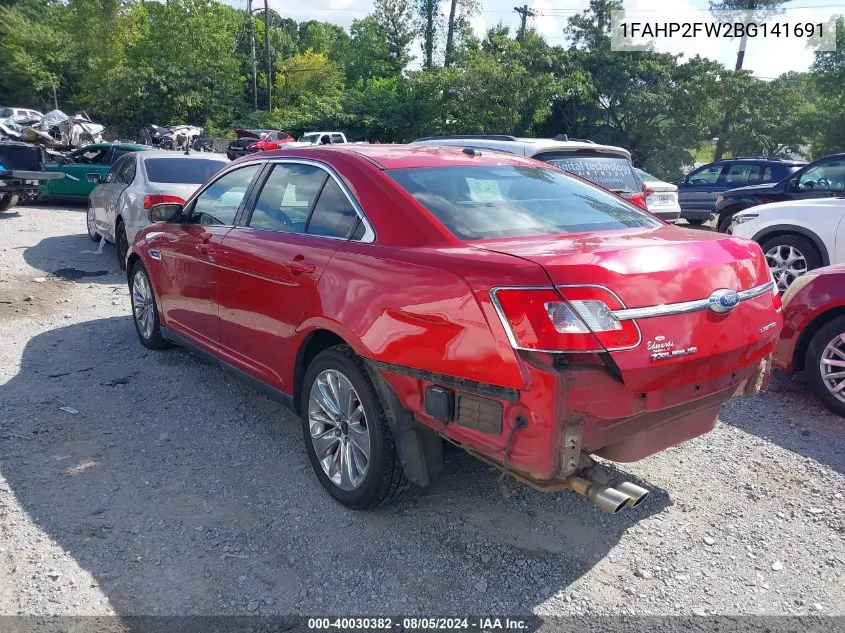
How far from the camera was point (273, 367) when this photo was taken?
3945 mm

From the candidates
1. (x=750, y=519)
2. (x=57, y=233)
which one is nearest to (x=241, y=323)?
(x=750, y=519)

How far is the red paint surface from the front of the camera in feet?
8.50

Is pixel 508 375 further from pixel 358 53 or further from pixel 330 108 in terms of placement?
pixel 358 53

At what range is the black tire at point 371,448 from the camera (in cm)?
316

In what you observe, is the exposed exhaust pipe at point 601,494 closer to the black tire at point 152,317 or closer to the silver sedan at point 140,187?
the black tire at point 152,317

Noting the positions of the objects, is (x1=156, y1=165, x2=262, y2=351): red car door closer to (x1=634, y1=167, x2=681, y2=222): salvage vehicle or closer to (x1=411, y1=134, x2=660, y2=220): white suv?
(x1=411, y1=134, x2=660, y2=220): white suv

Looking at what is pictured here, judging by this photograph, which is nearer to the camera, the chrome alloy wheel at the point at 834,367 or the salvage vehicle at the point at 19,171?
the chrome alloy wheel at the point at 834,367

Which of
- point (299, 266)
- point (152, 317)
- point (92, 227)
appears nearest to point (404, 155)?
point (299, 266)

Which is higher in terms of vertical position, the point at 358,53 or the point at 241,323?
the point at 358,53

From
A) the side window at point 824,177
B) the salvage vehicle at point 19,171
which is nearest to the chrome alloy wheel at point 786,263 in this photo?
the side window at point 824,177

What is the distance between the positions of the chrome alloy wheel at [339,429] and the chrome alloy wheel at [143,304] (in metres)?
2.72

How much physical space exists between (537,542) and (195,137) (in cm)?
2994

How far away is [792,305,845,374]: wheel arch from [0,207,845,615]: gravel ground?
33cm

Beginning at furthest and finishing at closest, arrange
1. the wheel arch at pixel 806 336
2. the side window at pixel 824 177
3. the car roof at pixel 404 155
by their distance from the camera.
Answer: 1. the side window at pixel 824 177
2. the wheel arch at pixel 806 336
3. the car roof at pixel 404 155
